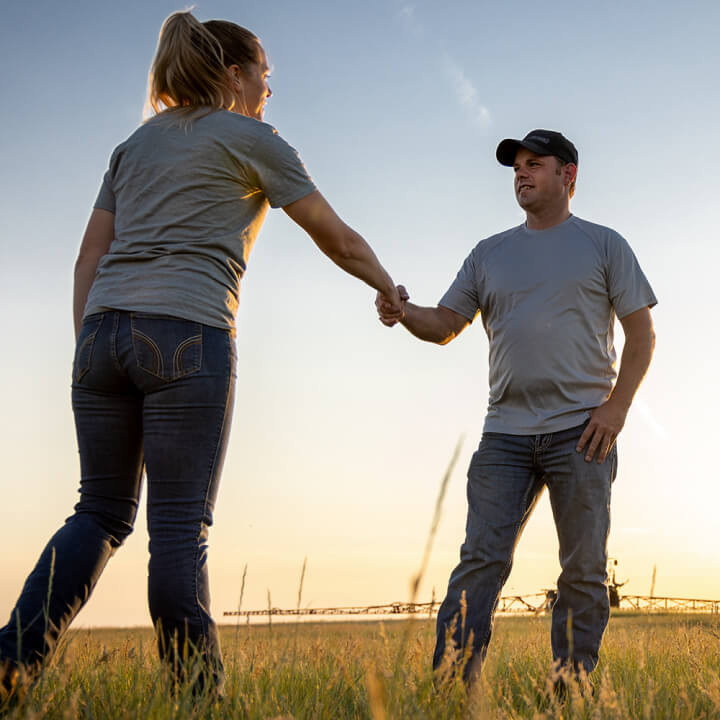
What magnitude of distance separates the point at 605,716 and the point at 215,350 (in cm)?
186

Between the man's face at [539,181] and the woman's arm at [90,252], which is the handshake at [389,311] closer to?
the man's face at [539,181]

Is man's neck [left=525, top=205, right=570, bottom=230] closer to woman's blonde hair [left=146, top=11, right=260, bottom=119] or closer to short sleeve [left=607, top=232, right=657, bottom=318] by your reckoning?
short sleeve [left=607, top=232, right=657, bottom=318]

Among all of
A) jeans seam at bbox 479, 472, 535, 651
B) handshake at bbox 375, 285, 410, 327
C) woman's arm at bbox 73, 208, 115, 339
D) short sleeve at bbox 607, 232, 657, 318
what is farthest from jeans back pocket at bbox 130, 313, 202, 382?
short sleeve at bbox 607, 232, 657, 318

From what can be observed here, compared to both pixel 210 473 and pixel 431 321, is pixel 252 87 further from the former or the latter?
pixel 431 321

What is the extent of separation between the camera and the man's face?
443 centimetres

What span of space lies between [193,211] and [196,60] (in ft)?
1.95

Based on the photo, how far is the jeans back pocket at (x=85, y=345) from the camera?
2.73 m

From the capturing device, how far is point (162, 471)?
2.64 m

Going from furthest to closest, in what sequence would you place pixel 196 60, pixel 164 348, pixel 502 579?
pixel 502 579 < pixel 196 60 < pixel 164 348

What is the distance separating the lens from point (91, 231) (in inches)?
123

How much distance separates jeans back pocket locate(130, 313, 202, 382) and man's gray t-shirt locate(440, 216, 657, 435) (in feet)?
6.52

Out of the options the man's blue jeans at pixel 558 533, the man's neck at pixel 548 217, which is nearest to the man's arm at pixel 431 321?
the man's neck at pixel 548 217

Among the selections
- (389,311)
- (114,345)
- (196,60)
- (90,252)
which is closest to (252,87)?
(196,60)

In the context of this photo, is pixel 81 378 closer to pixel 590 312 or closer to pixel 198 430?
pixel 198 430
